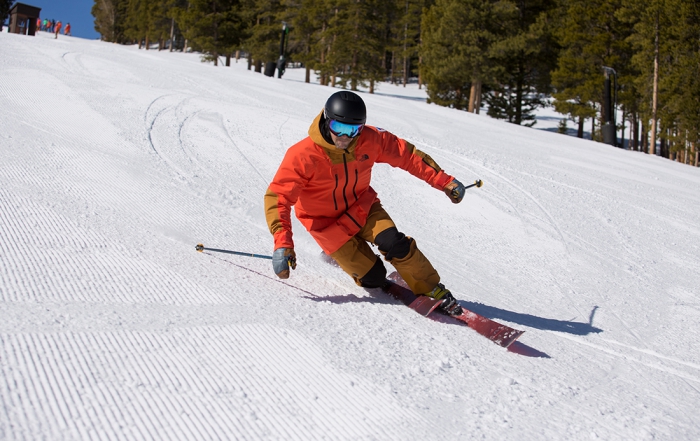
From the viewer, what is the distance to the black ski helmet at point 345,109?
11.4 feet

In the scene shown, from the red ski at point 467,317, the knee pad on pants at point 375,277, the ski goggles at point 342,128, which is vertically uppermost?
the ski goggles at point 342,128

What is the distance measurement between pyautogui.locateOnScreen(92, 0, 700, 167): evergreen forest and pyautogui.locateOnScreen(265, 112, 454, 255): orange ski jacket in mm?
16939

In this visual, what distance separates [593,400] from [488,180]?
5.59m

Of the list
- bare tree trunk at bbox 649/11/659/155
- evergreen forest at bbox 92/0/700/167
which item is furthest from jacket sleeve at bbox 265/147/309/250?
bare tree trunk at bbox 649/11/659/155

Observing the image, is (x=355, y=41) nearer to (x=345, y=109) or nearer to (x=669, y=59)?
(x=669, y=59)

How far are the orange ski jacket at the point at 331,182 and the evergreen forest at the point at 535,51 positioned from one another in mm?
16939

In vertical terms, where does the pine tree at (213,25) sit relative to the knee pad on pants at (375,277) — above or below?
above

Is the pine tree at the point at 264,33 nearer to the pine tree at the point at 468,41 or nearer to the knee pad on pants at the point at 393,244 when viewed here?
the pine tree at the point at 468,41

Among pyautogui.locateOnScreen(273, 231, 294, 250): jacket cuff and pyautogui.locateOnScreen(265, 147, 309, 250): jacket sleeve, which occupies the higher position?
pyautogui.locateOnScreen(265, 147, 309, 250): jacket sleeve

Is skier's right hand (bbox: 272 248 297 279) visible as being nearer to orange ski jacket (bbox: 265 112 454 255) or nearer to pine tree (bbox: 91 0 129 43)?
orange ski jacket (bbox: 265 112 454 255)

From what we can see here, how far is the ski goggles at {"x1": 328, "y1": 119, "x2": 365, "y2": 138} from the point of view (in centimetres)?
351

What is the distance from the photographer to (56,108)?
7.70 meters

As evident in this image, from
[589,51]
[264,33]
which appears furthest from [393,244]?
[264,33]

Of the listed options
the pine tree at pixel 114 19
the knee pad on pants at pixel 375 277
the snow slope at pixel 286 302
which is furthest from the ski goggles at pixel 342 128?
the pine tree at pixel 114 19
